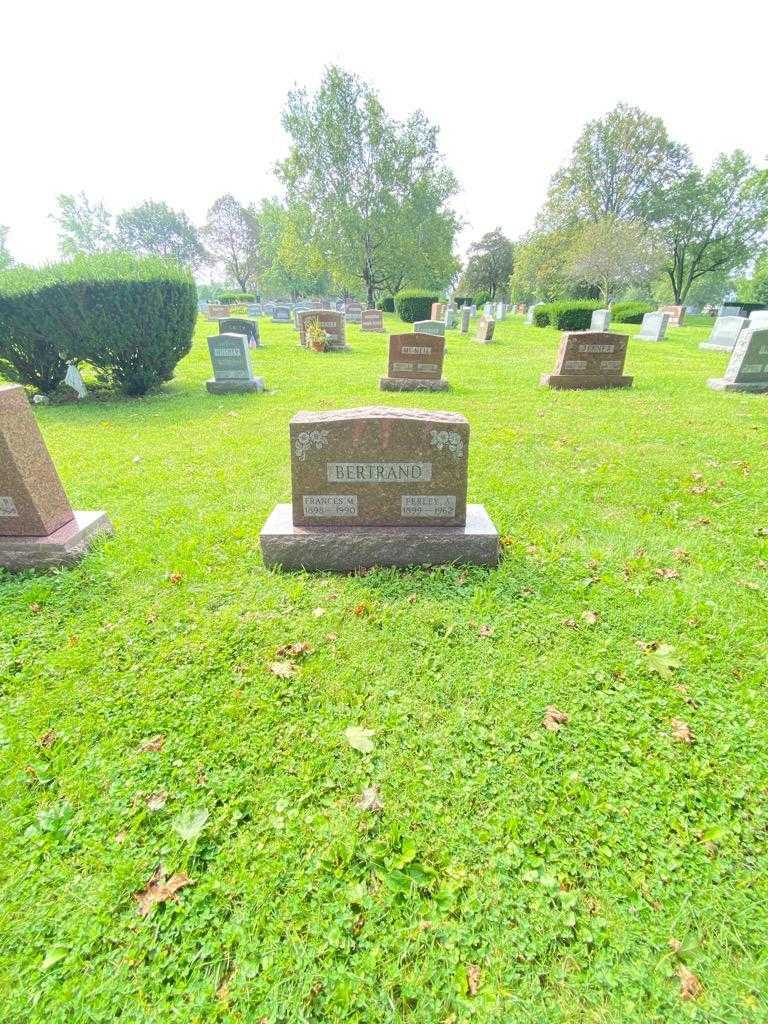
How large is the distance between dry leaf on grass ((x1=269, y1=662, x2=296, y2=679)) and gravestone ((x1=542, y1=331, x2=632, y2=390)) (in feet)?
31.2

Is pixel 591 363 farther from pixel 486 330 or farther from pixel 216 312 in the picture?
pixel 216 312

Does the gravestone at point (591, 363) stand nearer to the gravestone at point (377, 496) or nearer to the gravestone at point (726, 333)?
the gravestone at point (377, 496)

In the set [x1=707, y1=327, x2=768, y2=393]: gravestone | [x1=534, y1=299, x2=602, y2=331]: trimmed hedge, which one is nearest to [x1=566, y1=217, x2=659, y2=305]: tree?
[x1=534, y1=299, x2=602, y2=331]: trimmed hedge

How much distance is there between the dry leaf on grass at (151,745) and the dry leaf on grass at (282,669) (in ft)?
2.08

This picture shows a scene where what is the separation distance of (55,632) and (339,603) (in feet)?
6.11

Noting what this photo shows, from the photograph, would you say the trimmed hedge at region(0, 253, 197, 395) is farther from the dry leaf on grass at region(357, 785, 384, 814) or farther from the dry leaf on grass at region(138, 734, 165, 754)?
the dry leaf on grass at region(357, 785, 384, 814)

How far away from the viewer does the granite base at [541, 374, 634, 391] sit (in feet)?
32.9

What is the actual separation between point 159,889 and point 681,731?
2.43 metres

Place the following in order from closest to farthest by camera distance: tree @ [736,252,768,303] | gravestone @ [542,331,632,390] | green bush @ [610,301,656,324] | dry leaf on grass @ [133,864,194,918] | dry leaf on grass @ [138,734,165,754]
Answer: dry leaf on grass @ [133,864,194,918] → dry leaf on grass @ [138,734,165,754] → gravestone @ [542,331,632,390] → green bush @ [610,301,656,324] → tree @ [736,252,768,303]

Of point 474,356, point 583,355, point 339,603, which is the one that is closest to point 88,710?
point 339,603

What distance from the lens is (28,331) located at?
26.9 ft

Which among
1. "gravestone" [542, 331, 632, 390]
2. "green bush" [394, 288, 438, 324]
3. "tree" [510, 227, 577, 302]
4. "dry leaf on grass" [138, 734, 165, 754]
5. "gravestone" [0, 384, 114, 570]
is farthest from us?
"tree" [510, 227, 577, 302]

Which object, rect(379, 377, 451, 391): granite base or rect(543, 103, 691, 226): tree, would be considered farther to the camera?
rect(543, 103, 691, 226): tree

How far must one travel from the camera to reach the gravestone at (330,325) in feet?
53.0
